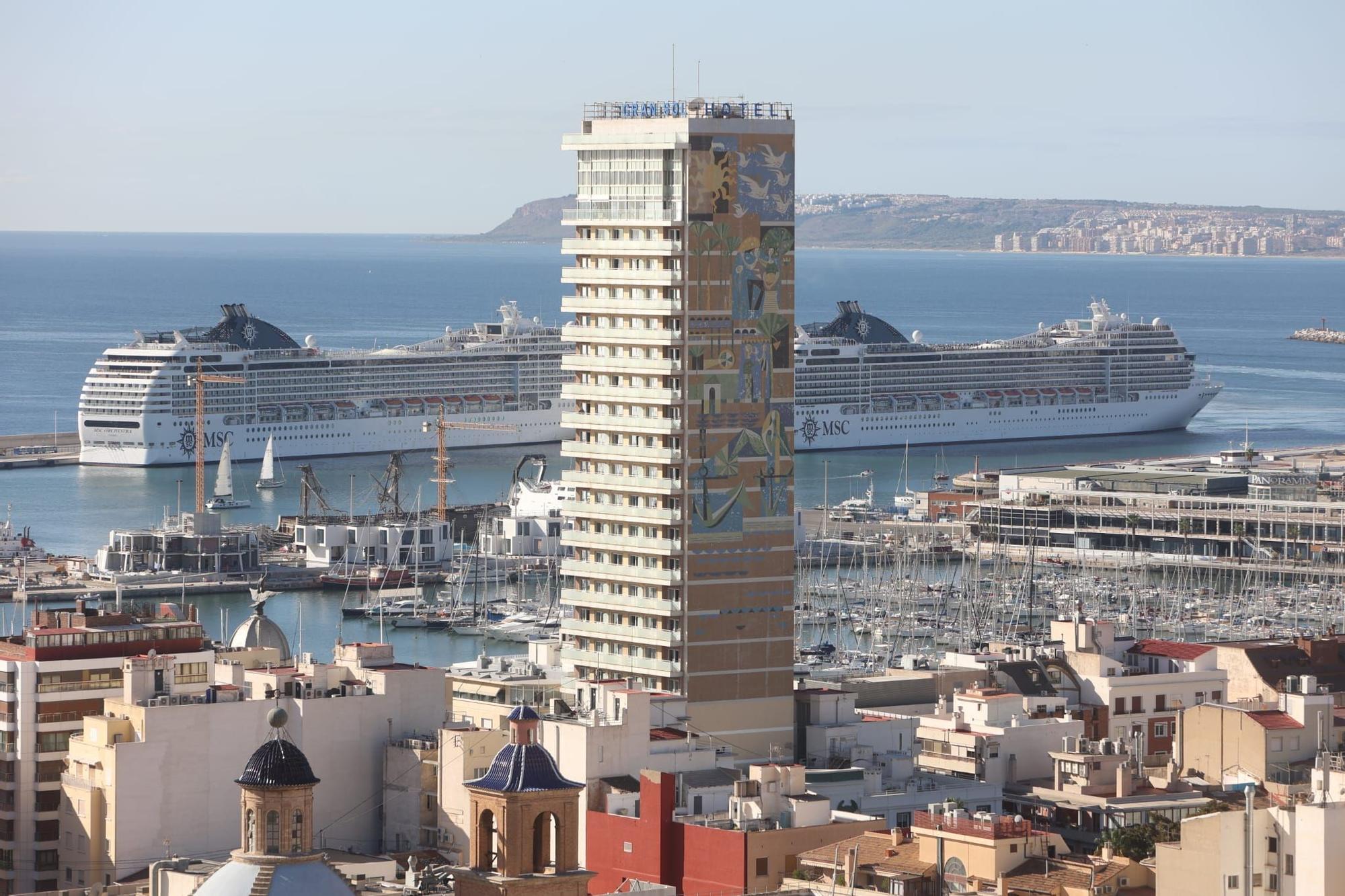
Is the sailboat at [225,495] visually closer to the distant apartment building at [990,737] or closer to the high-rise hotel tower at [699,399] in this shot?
the high-rise hotel tower at [699,399]

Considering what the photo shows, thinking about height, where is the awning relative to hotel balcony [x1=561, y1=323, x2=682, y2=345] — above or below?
below

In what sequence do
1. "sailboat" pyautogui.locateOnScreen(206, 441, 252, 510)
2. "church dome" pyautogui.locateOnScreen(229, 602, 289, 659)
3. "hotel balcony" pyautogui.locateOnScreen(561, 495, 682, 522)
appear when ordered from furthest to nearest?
"sailboat" pyautogui.locateOnScreen(206, 441, 252, 510) → "church dome" pyautogui.locateOnScreen(229, 602, 289, 659) → "hotel balcony" pyautogui.locateOnScreen(561, 495, 682, 522)

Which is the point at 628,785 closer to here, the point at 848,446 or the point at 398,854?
the point at 398,854

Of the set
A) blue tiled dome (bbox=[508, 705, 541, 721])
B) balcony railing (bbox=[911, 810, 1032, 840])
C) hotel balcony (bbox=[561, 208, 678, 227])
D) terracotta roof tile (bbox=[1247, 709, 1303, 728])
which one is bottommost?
balcony railing (bbox=[911, 810, 1032, 840])

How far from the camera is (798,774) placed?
32.6 metres

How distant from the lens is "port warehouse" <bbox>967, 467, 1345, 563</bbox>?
8000cm

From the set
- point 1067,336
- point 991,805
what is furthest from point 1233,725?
point 1067,336

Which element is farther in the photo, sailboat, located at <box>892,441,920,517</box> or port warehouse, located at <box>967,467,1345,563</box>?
sailboat, located at <box>892,441,920,517</box>

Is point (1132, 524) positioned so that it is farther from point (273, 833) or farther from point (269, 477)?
point (273, 833)

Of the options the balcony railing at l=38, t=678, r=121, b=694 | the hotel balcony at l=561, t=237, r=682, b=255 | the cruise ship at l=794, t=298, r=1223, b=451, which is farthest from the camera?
the cruise ship at l=794, t=298, r=1223, b=451

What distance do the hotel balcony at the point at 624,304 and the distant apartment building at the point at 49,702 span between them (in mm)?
7649

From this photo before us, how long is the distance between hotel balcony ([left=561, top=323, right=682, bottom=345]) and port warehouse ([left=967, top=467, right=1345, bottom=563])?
39439mm

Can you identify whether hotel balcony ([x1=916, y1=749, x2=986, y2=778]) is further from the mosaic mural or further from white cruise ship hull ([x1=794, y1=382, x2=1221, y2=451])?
white cruise ship hull ([x1=794, y1=382, x2=1221, y2=451])

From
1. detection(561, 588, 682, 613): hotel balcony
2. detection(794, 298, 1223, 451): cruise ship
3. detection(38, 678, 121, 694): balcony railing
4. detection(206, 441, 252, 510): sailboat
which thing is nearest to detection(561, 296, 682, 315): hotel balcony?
detection(561, 588, 682, 613): hotel balcony
